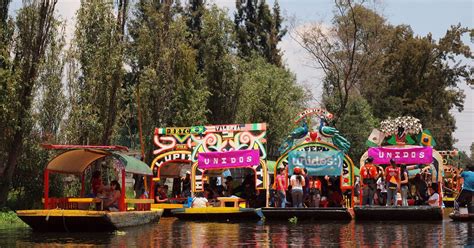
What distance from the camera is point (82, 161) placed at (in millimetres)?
26578

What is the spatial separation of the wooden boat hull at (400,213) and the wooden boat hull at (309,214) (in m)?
0.50

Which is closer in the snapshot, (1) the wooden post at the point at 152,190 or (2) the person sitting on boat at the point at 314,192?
(2) the person sitting on boat at the point at 314,192

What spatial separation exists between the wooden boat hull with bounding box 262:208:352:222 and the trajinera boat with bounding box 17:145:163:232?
4117 millimetres

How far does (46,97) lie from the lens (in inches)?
1289

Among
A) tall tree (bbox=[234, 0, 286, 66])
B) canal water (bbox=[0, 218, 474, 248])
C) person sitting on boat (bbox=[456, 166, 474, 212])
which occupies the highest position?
tall tree (bbox=[234, 0, 286, 66])

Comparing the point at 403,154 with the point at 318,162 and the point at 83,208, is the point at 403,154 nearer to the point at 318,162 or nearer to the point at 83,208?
the point at 318,162

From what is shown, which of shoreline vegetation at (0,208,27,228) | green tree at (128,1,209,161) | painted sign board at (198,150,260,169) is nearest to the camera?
shoreline vegetation at (0,208,27,228)

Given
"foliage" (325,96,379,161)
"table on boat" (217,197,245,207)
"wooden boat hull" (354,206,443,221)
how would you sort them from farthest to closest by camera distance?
"foliage" (325,96,379,161) → "table on boat" (217,197,245,207) → "wooden boat hull" (354,206,443,221)

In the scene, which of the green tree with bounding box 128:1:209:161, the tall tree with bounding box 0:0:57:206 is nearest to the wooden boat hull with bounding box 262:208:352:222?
A: the tall tree with bounding box 0:0:57:206

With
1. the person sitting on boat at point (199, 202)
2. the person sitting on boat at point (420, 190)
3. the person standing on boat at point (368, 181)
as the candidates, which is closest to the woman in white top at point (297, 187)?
the person standing on boat at point (368, 181)

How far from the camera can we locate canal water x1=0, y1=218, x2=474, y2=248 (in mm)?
19547

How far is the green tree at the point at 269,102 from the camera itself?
51.6 metres

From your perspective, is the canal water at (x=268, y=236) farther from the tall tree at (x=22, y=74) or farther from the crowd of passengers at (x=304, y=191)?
the tall tree at (x=22, y=74)

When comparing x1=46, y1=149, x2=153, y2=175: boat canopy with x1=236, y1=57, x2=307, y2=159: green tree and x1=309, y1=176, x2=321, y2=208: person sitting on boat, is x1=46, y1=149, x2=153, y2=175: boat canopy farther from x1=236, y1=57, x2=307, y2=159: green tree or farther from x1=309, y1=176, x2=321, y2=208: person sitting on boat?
x1=236, y1=57, x2=307, y2=159: green tree
